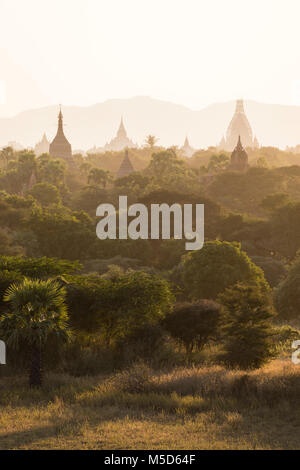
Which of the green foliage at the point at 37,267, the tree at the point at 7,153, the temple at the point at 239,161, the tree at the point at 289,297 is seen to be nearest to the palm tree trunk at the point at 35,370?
the green foliage at the point at 37,267

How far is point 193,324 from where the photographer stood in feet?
89.2

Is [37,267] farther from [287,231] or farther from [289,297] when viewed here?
[287,231]

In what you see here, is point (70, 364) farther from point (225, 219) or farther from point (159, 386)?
point (225, 219)

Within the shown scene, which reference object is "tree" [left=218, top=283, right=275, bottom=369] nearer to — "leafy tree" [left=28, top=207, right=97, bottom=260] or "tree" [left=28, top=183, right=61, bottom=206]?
"leafy tree" [left=28, top=207, right=97, bottom=260]

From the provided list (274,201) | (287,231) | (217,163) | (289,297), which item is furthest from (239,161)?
(289,297)

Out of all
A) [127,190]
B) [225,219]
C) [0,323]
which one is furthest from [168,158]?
[0,323]

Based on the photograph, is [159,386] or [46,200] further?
[46,200]

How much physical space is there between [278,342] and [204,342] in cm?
483

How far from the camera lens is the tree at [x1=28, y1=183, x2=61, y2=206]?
7481 cm

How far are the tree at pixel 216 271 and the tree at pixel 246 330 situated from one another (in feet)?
33.9

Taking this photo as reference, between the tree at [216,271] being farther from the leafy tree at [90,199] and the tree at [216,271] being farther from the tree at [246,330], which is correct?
the leafy tree at [90,199]

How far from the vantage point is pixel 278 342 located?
30.2 meters

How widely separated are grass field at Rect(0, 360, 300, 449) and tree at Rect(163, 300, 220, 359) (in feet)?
11.9

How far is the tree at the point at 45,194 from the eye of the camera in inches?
2945
